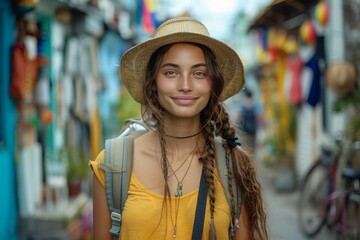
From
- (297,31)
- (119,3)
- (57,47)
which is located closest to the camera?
(57,47)

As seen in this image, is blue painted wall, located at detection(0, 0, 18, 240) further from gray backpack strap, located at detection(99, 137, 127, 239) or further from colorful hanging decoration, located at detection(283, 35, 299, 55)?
colorful hanging decoration, located at detection(283, 35, 299, 55)

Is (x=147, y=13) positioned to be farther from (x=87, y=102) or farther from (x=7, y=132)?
(x=7, y=132)

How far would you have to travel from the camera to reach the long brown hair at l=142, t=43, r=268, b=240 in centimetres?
237

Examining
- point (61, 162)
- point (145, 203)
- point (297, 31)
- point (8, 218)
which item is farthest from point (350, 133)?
point (297, 31)

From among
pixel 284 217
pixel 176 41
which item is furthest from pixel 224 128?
pixel 284 217

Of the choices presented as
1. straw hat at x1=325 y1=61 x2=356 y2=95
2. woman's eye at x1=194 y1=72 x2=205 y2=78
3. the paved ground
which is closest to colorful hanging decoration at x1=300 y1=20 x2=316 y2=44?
straw hat at x1=325 y1=61 x2=356 y2=95

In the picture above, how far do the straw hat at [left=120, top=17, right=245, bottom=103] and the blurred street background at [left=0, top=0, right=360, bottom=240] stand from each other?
0.61 ft

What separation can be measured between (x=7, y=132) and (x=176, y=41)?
4.17m

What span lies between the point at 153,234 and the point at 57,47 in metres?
6.97

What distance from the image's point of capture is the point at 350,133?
20.5 feet

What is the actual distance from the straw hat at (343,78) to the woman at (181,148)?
492 cm

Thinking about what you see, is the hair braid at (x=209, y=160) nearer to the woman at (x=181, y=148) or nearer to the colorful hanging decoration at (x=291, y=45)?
the woman at (x=181, y=148)

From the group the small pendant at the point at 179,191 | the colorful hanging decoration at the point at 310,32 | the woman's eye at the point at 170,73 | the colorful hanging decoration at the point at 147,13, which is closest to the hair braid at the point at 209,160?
the small pendant at the point at 179,191

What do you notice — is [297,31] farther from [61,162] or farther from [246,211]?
[246,211]
